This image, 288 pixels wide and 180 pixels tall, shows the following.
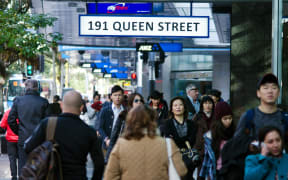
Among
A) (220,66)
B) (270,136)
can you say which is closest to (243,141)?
(270,136)

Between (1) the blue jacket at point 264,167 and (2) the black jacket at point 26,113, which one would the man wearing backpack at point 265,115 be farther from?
(2) the black jacket at point 26,113

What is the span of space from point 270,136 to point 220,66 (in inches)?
1174

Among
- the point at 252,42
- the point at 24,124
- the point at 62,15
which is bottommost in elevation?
the point at 24,124

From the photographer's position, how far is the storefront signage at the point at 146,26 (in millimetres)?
9820

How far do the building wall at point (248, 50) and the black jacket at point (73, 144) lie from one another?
7.22m

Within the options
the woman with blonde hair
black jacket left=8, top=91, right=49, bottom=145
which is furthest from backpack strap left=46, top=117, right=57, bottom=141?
black jacket left=8, top=91, right=49, bottom=145

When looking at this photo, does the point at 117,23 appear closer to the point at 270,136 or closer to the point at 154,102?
the point at 154,102

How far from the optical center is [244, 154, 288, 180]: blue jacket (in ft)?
14.2

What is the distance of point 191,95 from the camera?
11.8m

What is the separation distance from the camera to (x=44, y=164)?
453 cm

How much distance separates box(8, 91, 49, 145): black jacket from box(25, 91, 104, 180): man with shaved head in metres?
3.07

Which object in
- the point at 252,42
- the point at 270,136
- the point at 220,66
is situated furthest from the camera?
the point at 220,66

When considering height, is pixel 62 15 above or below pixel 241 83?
above

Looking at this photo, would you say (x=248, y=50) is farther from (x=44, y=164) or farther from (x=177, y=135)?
(x=44, y=164)
